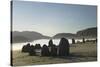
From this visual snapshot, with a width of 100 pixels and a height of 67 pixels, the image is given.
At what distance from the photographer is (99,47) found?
2.52 m

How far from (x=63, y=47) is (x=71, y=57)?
165mm

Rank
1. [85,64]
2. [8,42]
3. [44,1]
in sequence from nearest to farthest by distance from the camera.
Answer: [8,42]
[44,1]
[85,64]

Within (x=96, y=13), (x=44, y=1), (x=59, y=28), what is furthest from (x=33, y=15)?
(x=96, y=13)

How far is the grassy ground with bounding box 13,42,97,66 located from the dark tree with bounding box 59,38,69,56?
5 cm

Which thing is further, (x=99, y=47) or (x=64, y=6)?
(x=99, y=47)

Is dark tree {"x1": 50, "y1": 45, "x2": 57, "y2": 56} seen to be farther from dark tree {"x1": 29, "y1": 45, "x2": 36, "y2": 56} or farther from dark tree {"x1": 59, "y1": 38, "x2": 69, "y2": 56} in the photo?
dark tree {"x1": 29, "y1": 45, "x2": 36, "y2": 56}

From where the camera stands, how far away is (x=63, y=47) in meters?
2.36

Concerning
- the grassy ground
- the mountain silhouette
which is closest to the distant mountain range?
the mountain silhouette

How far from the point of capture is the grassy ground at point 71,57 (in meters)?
2.18

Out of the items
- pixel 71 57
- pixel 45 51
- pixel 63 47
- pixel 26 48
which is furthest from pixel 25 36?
pixel 71 57

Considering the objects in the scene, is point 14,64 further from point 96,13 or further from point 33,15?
point 96,13

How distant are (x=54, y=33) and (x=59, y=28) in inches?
3.6

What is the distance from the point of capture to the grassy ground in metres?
2.18

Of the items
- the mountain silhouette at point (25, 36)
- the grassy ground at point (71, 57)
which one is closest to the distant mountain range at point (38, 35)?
the mountain silhouette at point (25, 36)
